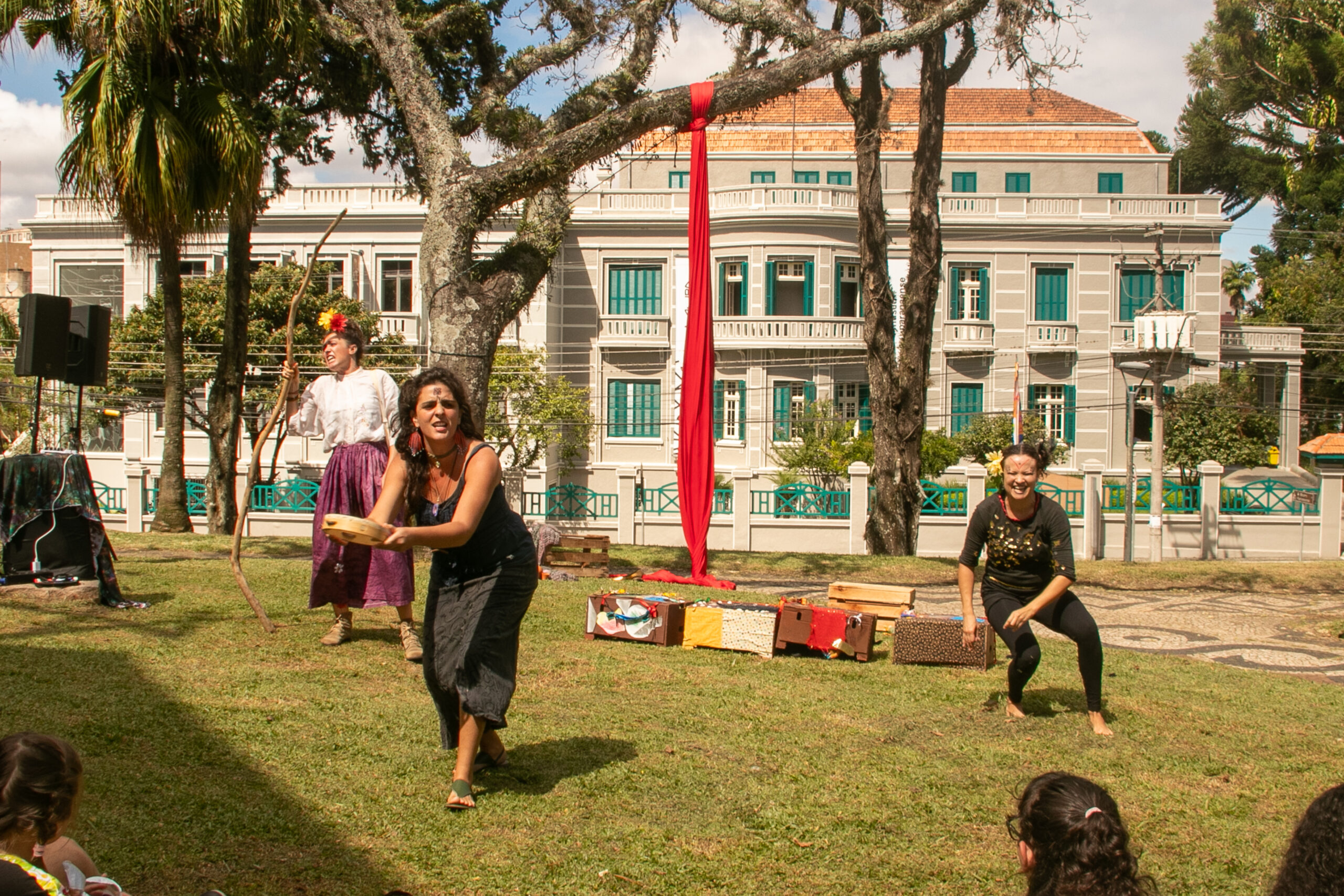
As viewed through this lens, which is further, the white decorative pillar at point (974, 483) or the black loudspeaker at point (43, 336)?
the white decorative pillar at point (974, 483)

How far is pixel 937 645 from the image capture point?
7488 millimetres

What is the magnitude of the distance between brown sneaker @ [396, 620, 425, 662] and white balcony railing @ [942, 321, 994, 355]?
27117mm

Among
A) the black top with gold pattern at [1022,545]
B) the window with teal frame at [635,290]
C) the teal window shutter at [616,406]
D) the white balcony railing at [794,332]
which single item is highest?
the window with teal frame at [635,290]

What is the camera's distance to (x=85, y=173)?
12.6m

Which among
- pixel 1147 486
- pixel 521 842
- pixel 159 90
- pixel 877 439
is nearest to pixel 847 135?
pixel 1147 486

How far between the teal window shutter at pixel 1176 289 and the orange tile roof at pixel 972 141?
21.0ft

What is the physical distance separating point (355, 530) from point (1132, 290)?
3231 cm

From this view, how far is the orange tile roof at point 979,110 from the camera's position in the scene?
36.9m

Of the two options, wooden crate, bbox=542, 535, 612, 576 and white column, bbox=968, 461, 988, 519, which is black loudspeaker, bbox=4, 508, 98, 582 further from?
white column, bbox=968, 461, 988, 519

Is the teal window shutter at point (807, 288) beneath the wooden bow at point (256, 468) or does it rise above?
above

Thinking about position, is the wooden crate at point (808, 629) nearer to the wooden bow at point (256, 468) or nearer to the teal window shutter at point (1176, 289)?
the wooden bow at point (256, 468)

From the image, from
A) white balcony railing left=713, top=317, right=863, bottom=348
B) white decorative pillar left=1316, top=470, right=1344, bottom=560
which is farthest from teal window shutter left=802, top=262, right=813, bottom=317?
white decorative pillar left=1316, top=470, right=1344, bottom=560

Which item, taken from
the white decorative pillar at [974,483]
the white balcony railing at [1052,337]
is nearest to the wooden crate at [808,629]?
the white decorative pillar at [974,483]

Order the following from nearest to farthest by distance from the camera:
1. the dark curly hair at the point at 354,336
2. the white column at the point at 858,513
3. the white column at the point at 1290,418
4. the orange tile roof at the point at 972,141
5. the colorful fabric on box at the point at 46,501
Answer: the dark curly hair at the point at 354,336 < the colorful fabric on box at the point at 46,501 < the white column at the point at 858,513 < the white column at the point at 1290,418 < the orange tile roof at the point at 972,141
